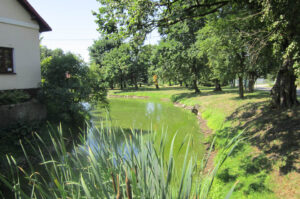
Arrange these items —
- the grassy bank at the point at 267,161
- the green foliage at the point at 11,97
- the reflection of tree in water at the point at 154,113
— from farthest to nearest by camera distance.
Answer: the reflection of tree in water at the point at 154,113 < the green foliage at the point at 11,97 < the grassy bank at the point at 267,161

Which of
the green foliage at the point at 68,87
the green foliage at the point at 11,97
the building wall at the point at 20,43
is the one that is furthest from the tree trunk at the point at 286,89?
the building wall at the point at 20,43

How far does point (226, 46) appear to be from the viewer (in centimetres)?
1221

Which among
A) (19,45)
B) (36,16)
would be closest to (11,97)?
(19,45)

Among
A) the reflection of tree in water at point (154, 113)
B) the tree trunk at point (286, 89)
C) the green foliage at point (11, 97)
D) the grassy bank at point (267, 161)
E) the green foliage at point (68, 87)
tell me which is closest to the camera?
the grassy bank at point (267, 161)

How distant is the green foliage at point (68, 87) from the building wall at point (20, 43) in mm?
745

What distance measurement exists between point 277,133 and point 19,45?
11.9 meters

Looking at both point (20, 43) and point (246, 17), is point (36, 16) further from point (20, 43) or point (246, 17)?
point (246, 17)

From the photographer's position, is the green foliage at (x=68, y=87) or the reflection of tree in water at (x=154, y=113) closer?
the green foliage at (x=68, y=87)

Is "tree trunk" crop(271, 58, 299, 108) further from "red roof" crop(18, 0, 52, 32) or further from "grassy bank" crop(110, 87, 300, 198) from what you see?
"red roof" crop(18, 0, 52, 32)

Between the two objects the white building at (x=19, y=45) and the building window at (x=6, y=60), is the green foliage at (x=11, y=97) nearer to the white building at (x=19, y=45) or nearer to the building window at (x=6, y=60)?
the white building at (x=19, y=45)

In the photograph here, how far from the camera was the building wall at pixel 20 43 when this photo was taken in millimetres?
9789

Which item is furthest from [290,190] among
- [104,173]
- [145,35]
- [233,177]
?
[145,35]

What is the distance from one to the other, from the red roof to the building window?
85.8 inches

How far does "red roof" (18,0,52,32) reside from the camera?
1038cm
